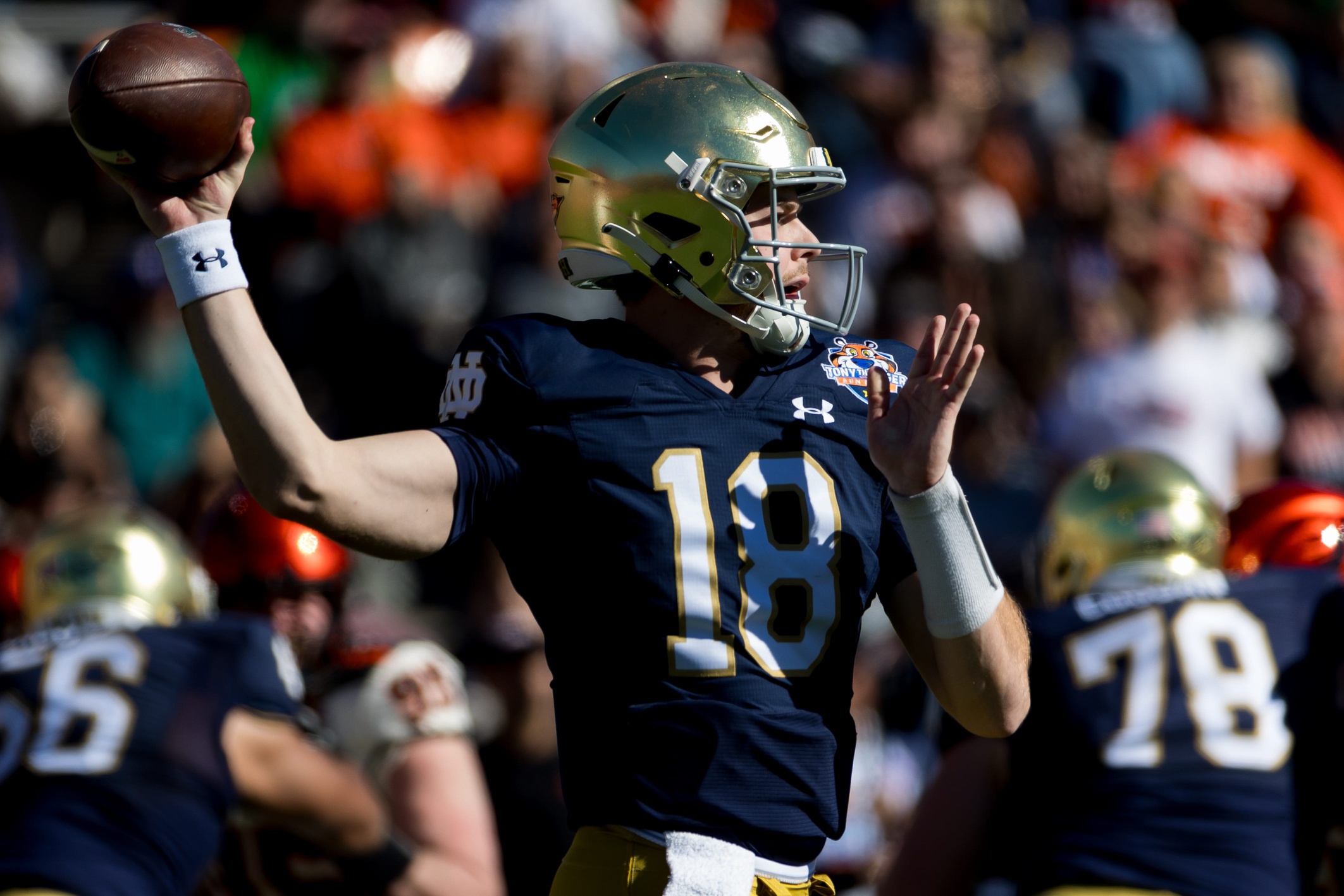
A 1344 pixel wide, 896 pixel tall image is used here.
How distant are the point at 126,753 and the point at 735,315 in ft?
6.34

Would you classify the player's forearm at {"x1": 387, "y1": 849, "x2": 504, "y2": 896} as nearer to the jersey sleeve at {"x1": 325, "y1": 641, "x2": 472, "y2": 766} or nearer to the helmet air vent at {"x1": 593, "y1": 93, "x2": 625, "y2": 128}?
the jersey sleeve at {"x1": 325, "y1": 641, "x2": 472, "y2": 766}

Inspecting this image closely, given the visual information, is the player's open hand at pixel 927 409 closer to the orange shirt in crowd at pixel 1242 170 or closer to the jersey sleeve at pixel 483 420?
the jersey sleeve at pixel 483 420

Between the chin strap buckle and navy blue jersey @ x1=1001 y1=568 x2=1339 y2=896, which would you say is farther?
navy blue jersey @ x1=1001 y1=568 x2=1339 y2=896

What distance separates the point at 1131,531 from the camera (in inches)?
171

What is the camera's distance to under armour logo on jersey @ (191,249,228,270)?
2.25 metres

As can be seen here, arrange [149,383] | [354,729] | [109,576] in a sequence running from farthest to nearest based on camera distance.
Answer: [149,383], [109,576], [354,729]

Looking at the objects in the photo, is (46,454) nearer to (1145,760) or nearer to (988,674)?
(1145,760)

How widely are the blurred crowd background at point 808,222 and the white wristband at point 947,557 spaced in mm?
3115

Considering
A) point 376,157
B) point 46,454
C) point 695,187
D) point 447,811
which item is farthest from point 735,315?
point 376,157

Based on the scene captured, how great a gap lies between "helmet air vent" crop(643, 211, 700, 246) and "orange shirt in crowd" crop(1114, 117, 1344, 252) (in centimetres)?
640

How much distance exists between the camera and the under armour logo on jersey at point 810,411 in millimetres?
2635

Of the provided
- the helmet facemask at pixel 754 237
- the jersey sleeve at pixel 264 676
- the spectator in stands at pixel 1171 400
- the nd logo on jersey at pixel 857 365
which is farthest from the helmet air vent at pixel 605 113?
the spectator in stands at pixel 1171 400

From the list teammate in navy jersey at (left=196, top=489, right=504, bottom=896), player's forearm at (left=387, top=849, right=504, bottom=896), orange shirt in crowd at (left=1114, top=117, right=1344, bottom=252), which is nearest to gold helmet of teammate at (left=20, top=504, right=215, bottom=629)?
teammate in navy jersey at (left=196, top=489, right=504, bottom=896)

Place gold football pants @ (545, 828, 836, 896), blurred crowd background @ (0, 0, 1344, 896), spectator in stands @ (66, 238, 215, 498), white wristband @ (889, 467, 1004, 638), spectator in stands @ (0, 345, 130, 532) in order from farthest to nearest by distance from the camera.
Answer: spectator in stands @ (66, 238, 215, 498) → blurred crowd background @ (0, 0, 1344, 896) → spectator in stands @ (0, 345, 130, 532) → white wristband @ (889, 467, 1004, 638) → gold football pants @ (545, 828, 836, 896)
